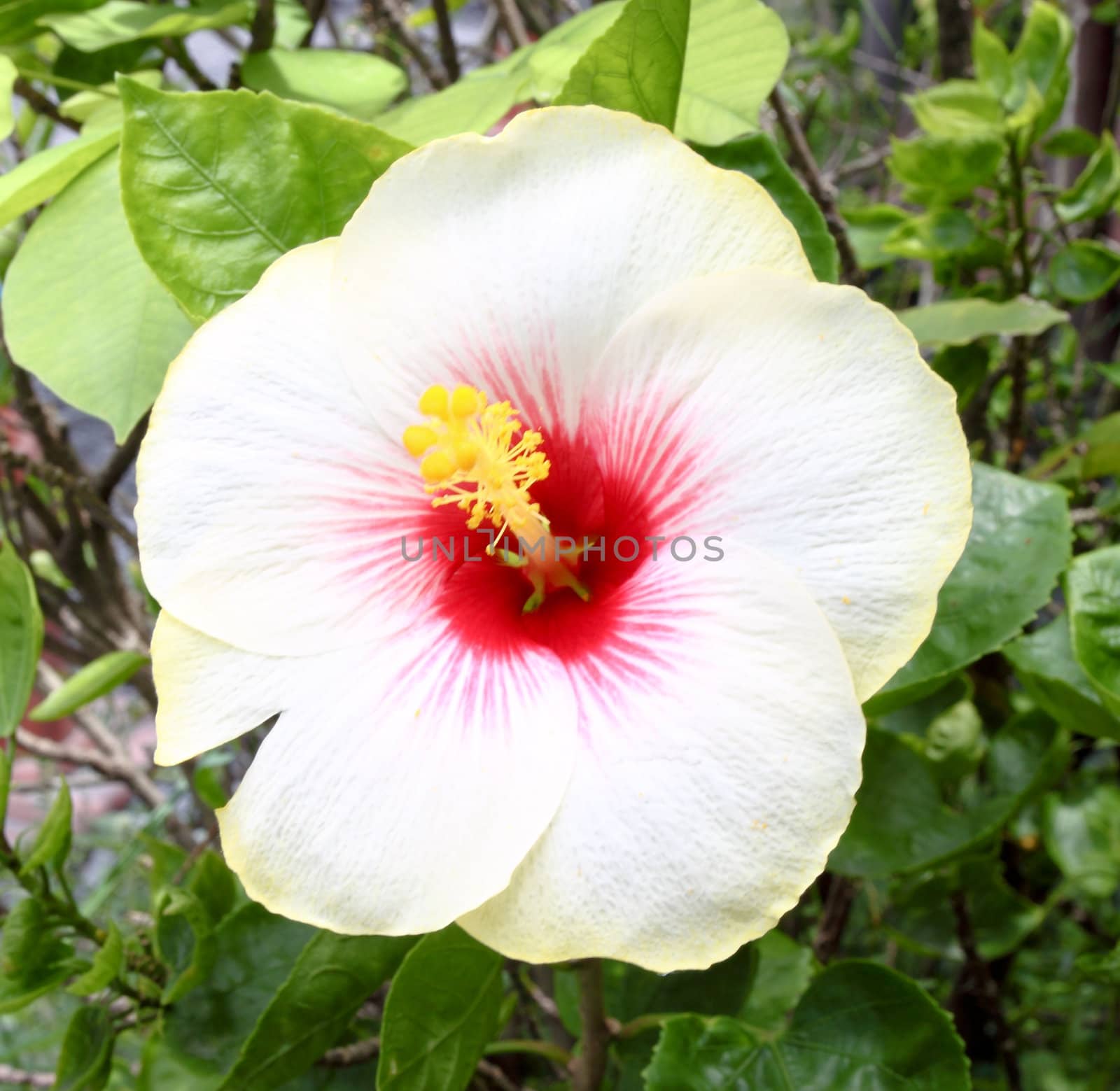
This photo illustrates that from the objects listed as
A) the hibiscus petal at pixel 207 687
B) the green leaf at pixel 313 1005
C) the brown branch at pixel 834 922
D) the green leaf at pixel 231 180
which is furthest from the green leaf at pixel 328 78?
the brown branch at pixel 834 922

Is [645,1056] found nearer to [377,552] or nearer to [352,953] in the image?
[352,953]

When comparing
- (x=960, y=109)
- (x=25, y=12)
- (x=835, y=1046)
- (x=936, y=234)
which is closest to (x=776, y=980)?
(x=835, y=1046)

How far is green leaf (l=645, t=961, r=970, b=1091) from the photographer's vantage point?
0.64 m

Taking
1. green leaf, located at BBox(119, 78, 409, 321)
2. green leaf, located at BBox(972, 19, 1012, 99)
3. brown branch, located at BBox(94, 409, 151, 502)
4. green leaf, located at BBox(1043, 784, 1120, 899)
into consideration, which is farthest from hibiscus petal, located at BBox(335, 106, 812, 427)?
green leaf, located at BBox(1043, 784, 1120, 899)

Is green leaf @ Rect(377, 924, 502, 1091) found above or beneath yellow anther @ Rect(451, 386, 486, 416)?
beneath

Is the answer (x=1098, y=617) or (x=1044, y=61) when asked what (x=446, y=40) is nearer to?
(x=1044, y=61)

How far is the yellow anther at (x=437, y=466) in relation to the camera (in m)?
0.53

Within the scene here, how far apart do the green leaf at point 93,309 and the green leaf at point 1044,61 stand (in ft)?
2.46

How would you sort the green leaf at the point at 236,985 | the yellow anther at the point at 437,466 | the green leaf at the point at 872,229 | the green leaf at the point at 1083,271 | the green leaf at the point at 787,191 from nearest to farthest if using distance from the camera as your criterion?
the yellow anther at the point at 437,466, the green leaf at the point at 787,191, the green leaf at the point at 236,985, the green leaf at the point at 1083,271, the green leaf at the point at 872,229

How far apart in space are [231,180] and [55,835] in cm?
42

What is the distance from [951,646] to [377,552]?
36cm

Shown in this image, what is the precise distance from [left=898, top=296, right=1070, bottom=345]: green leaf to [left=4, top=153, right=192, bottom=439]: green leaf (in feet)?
1.80

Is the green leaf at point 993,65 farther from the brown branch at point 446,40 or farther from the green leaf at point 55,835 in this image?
the green leaf at point 55,835

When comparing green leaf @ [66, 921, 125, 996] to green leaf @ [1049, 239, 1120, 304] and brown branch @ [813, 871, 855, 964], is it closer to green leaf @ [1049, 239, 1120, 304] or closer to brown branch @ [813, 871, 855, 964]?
brown branch @ [813, 871, 855, 964]
